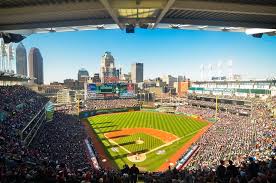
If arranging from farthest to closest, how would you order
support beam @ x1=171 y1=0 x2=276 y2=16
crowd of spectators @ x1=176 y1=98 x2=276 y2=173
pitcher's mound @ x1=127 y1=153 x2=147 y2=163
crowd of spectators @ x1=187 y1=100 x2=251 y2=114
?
1. crowd of spectators @ x1=187 y1=100 x2=251 y2=114
2. pitcher's mound @ x1=127 y1=153 x2=147 y2=163
3. crowd of spectators @ x1=176 y1=98 x2=276 y2=173
4. support beam @ x1=171 y1=0 x2=276 y2=16

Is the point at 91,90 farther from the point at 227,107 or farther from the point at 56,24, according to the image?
the point at 56,24

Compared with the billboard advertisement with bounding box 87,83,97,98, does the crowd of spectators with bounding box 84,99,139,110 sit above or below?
below

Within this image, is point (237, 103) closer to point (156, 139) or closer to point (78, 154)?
point (156, 139)

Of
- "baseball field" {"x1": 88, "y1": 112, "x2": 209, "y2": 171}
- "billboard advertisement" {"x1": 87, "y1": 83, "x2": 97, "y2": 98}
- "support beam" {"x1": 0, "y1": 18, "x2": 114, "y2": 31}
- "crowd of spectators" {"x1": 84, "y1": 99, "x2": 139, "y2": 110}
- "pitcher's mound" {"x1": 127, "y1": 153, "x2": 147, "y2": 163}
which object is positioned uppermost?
"support beam" {"x1": 0, "y1": 18, "x2": 114, "y2": 31}

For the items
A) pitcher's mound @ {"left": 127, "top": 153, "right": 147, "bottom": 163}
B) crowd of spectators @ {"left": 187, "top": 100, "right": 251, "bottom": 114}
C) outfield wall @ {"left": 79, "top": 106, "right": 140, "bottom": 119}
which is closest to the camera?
pitcher's mound @ {"left": 127, "top": 153, "right": 147, "bottom": 163}

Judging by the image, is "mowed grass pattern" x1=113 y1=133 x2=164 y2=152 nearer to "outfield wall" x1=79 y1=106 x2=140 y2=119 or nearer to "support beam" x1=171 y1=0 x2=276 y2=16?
"outfield wall" x1=79 y1=106 x2=140 y2=119

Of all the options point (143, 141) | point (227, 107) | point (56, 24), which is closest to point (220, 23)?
point (56, 24)

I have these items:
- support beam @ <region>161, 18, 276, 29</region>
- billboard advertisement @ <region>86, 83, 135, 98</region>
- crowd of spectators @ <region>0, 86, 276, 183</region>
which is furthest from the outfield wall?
support beam @ <region>161, 18, 276, 29</region>

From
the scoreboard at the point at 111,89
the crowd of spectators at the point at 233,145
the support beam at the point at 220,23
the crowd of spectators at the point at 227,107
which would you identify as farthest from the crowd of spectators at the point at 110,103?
the support beam at the point at 220,23
